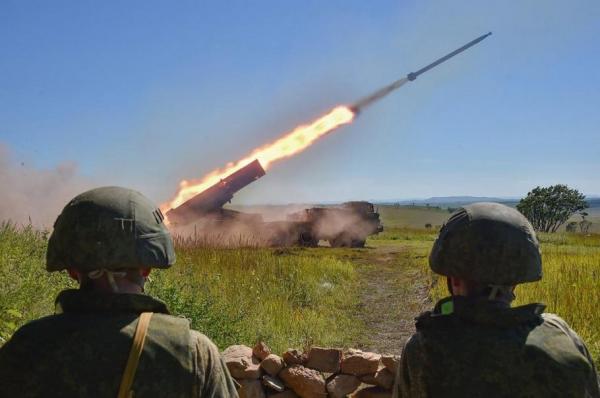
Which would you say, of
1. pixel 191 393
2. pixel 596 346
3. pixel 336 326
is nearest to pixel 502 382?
pixel 191 393

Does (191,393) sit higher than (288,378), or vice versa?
(191,393)

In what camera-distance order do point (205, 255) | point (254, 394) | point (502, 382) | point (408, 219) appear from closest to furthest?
point (502, 382)
point (254, 394)
point (205, 255)
point (408, 219)

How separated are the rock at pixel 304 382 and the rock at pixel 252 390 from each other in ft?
0.86

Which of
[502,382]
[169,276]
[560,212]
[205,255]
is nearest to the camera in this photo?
[502,382]

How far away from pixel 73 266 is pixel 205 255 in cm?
1090

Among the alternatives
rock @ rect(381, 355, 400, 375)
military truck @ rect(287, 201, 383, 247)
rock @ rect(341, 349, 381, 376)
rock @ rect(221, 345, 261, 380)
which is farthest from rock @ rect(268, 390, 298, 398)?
military truck @ rect(287, 201, 383, 247)

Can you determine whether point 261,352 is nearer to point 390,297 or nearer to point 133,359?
point 133,359

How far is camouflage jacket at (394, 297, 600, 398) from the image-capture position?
8.11 feet

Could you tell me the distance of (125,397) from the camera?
7.18 ft

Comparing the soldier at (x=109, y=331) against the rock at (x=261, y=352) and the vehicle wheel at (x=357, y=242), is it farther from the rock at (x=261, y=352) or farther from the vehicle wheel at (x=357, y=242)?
the vehicle wheel at (x=357, y=242)

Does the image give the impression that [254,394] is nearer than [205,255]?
Yes

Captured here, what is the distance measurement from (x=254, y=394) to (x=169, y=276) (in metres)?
4.57

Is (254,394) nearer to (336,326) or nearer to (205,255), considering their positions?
(336,326)

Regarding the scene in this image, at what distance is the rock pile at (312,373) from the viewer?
5703 mm
